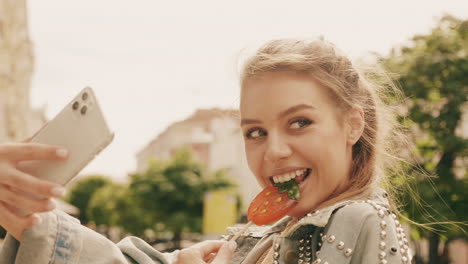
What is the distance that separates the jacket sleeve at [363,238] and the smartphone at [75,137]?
1.95 ft

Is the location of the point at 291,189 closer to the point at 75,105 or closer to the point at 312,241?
the point at 312,241

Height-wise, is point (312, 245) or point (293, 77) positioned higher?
point (293, 77)

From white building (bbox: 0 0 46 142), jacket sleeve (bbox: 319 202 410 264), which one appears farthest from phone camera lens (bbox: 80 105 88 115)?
white building (bbox: 0 0 46 142)

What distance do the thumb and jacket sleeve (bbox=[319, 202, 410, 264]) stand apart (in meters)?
0.31

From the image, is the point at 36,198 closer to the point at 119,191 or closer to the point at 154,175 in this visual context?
the point at 154,175

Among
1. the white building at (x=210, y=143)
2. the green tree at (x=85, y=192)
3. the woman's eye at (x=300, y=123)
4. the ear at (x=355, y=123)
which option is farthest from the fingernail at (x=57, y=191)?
the green tree at (x=85, y=192)

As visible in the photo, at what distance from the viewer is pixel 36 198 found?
117cm

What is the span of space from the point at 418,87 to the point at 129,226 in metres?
19.3

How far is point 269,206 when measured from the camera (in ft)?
5.69

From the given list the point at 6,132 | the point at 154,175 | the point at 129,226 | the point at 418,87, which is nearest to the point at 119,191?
the point at 129,226

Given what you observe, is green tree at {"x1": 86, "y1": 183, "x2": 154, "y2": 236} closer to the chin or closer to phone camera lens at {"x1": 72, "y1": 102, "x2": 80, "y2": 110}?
the chin

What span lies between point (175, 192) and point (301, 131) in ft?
76.3

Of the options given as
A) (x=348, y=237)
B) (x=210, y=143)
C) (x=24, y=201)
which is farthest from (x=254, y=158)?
(x=210, y=143)

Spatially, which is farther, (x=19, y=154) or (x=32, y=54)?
(x=32, y=54)
